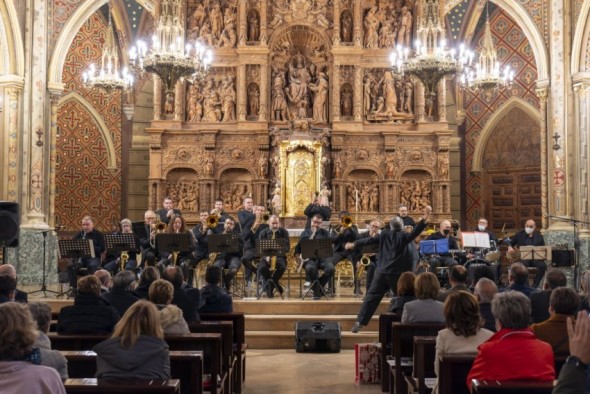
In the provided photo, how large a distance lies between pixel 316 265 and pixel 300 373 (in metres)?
4.32

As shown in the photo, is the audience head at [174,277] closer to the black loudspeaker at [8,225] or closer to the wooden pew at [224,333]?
the wooden pew at [224,333]

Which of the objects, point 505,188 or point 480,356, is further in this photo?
point 505,188

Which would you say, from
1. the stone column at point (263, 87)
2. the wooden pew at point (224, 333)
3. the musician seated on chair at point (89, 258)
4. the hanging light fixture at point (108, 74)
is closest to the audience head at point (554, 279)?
the wooden pew at point (224, 333)

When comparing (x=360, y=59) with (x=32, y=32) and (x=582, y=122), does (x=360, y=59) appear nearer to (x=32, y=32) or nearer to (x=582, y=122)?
(x=582, y=122)

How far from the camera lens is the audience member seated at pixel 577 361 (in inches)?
110

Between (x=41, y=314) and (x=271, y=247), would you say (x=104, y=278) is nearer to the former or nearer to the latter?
(x=41, y=314)

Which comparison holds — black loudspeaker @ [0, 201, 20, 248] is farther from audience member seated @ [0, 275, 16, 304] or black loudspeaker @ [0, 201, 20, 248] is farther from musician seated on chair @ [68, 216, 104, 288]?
audience member seated @ [0, 275, 16, 304]

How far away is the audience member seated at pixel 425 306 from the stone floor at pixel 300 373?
120 centimetres

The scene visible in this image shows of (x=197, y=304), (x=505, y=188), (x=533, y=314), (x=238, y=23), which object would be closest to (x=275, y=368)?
(x=197, y=304)

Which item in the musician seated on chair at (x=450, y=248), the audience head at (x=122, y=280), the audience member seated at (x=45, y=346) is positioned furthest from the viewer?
the musician seated on chair at (x=450, y=248)

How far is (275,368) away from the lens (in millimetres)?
9578

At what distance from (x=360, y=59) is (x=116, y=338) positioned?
48.6ft

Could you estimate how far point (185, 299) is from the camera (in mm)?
7723

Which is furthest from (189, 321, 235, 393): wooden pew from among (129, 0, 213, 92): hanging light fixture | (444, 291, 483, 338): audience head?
(129, 0, 213, 92): hanging light fixture
